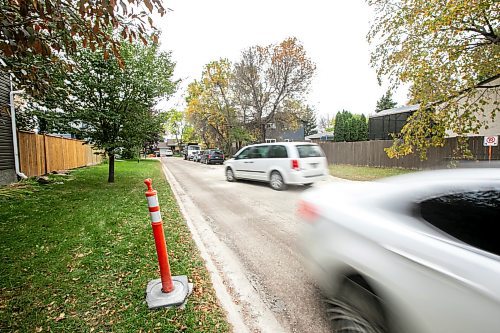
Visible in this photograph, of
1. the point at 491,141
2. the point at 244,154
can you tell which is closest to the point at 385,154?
the point at 491,141

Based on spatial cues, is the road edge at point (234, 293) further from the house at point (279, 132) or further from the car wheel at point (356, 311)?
the house at point (279, 132)

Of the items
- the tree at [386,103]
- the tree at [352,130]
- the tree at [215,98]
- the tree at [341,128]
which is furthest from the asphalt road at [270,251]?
the tree at [386,103]

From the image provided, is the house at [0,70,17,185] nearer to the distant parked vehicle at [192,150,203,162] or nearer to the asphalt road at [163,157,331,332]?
the asphalt road at [163,157,331,332]

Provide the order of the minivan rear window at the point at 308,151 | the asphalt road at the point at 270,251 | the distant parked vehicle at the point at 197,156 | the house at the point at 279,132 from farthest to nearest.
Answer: the distant parked vehicle at the point at 197,156 → the house at the point at 279,132 → the minivan rear window at the point at 308,151 → the asphalt road at the point at 270,251

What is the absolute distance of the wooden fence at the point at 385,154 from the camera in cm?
1384

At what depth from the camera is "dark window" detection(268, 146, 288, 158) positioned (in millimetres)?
9156

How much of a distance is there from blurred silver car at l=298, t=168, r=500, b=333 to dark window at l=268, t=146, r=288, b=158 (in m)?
6.79

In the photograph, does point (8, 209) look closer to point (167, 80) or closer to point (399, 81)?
point (167, 80)

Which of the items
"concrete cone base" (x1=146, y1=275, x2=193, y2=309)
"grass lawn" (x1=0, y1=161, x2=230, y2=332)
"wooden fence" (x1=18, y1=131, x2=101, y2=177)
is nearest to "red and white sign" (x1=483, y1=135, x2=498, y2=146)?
"grass lawn" (x1=0, y1=161, x2=230, y2=332)

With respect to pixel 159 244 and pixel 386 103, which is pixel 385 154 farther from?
pixel 386 103

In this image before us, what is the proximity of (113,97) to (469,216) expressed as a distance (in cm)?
1051

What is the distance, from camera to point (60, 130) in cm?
899

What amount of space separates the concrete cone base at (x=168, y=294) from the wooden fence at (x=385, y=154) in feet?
53.1

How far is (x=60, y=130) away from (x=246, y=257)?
8961 mm
